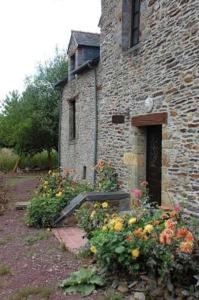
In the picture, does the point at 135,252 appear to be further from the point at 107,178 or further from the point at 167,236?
the point at 107,178

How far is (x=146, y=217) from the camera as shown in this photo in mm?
5719

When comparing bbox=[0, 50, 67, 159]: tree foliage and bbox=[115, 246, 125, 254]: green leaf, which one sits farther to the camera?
bbox=[0, 50, 67, 159]: tree foliage

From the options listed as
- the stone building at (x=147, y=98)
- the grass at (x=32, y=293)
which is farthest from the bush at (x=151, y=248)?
the stone building at (x=147, y=98)

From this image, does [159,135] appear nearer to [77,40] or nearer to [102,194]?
[102,194]

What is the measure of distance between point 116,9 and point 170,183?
16.8 feet

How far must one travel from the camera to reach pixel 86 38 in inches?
608

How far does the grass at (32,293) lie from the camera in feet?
16.1

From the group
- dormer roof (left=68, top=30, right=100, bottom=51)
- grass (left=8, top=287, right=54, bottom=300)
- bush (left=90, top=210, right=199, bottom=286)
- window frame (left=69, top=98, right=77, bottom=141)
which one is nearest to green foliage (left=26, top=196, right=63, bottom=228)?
bush (left=90, top=210, right=199, bottom=286)

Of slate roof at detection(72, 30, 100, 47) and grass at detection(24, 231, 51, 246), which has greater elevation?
slate roof at detection(72, 30, 100, 47)

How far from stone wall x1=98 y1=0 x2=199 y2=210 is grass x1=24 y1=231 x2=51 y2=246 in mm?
2464

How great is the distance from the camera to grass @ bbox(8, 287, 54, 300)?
491cm

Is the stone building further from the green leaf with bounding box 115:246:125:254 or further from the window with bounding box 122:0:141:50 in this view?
the green leaf with bounding box 115:246:125:254

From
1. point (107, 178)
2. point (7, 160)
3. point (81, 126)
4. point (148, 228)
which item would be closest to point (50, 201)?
point (107, 178)

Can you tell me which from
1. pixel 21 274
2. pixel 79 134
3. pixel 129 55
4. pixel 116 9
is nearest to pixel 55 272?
pixel 21 274
